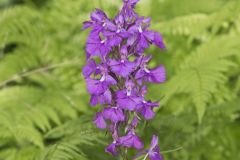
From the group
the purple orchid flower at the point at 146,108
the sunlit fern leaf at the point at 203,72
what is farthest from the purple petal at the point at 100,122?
the sunlit fern leaf at the point at 203,72

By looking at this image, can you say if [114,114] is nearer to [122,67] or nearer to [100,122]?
[100,122]

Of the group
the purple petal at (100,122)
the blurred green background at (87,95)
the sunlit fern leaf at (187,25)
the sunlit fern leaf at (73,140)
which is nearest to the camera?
the purple petal at (100,122)

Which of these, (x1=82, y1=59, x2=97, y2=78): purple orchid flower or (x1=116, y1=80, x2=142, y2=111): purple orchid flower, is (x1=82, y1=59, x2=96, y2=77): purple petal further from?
Result: (x1=116, y1=80, x2=142, y2=111): purple orchid flower

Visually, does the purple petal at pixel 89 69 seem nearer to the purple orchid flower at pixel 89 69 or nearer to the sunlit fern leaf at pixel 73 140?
the purple orchid flower at pixel 89 69

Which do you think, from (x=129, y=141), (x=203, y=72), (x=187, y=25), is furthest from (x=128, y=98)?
(x=187, y=25)

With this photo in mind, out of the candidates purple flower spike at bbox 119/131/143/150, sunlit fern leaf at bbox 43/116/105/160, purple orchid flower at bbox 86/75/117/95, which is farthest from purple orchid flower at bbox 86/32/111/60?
sunlit fern leaf at bbox 43/116/105/160

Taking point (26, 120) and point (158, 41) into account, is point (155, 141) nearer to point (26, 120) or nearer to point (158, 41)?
point (158, 41)

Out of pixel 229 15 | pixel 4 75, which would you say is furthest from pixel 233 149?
pixel 4 75
